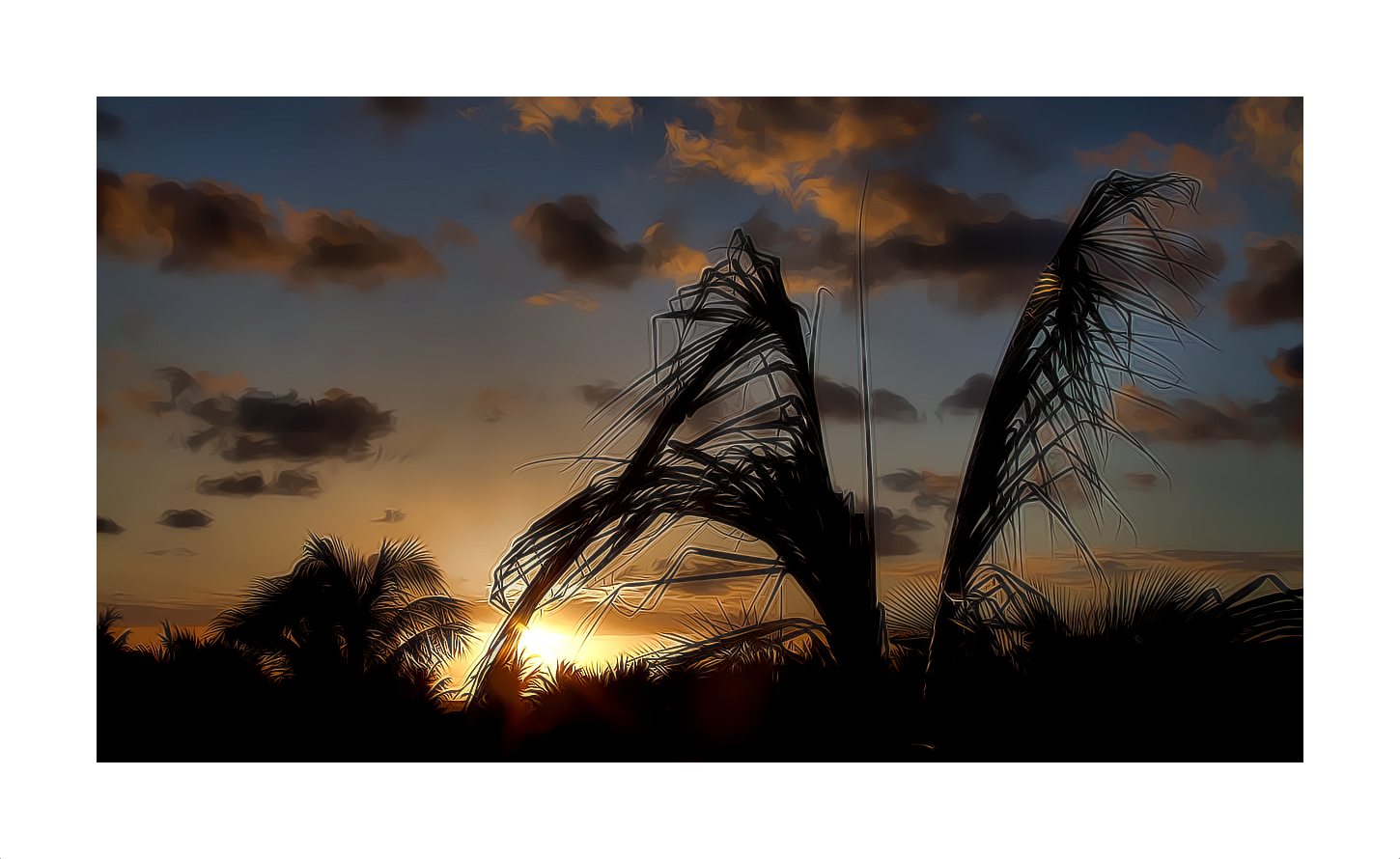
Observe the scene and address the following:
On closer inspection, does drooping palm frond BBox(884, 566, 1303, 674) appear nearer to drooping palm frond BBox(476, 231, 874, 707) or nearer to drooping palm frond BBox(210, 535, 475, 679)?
drooping palm frond BBox(476, 231, 874, 707)

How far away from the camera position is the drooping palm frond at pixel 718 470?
2703 mm

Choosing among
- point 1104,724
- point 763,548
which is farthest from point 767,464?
point 1104,724

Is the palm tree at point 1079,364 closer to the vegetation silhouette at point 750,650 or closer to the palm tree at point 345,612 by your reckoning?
the vegetation silhouette at point 750,650

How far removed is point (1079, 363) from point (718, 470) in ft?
4.12

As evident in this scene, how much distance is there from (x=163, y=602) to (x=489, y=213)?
66.9 inches

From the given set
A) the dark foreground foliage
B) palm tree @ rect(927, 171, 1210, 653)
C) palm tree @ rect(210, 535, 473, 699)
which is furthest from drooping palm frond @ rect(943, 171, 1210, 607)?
palm tree @ rect(210, 535, 473, 699)

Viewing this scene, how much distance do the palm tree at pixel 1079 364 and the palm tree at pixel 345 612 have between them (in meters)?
1.72

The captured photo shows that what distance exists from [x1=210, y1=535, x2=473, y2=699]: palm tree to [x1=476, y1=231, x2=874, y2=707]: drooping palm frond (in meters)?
0.20

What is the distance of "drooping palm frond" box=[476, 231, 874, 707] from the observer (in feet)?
8.87

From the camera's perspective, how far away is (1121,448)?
2.77m

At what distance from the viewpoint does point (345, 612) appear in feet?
9.04

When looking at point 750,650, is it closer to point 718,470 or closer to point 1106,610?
point 718,470

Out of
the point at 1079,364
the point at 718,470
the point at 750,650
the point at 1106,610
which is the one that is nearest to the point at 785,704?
the point at 750,650

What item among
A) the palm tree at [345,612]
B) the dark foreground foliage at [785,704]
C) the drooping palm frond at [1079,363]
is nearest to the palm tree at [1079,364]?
the drooping palm frond at [1079,363]
